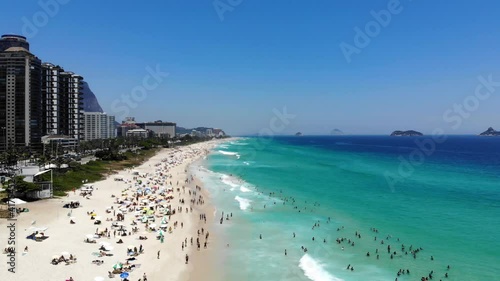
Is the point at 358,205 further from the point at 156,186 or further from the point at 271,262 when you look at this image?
the point at 156,186

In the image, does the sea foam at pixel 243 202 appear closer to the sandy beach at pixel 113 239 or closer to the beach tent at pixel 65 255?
the sandy beach at pixel 113 239

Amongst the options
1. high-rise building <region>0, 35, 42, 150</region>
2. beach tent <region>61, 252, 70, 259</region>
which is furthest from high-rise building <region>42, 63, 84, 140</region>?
beach tent <region>61, 252, 70, 259</region>

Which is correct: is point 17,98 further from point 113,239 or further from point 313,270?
point 313,270

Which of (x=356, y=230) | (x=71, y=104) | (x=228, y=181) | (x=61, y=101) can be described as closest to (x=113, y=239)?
(x=356, y=230)

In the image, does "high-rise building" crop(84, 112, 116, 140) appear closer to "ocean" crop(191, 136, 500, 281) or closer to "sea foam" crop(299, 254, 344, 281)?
"ocean" crop(191, 136, 500, 281)

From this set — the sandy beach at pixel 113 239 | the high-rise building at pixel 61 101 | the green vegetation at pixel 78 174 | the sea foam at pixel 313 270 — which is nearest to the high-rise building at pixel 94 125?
the high-rise building at pixel 61 101

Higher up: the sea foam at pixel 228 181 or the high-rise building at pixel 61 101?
the high-rise building at pixel 61 101
